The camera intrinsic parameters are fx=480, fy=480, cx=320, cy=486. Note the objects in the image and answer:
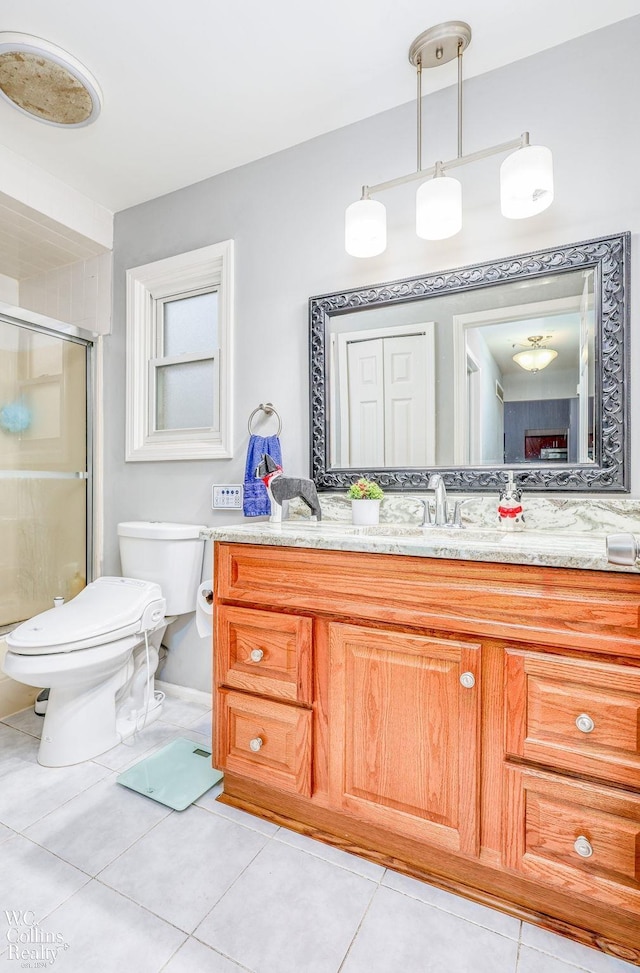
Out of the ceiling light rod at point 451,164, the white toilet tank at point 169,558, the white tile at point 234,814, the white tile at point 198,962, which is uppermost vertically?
the ceiling light rod at point 451,164

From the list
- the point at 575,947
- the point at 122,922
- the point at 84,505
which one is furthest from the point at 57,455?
the point at 575,947

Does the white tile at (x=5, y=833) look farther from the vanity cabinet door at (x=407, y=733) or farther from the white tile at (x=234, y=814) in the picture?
the vanity cabinet door at (x=407, y=733)

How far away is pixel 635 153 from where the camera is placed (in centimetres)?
139

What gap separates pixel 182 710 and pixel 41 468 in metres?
1.35

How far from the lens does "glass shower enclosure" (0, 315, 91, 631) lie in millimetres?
2293

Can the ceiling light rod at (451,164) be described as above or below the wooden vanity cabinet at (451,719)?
above

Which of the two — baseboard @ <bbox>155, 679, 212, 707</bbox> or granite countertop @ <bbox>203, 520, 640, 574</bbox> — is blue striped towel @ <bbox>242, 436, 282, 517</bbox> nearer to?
granite countertop @ <bbox>203, 520, 640, 574</bbox>

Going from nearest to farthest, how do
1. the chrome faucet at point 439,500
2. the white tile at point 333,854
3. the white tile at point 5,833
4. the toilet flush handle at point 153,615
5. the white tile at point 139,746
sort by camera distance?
the white tile at point 333,854
the white tile at point 5,833
the chrome faucet at point 439,500
the white tile at point 139,746
the toilet flush handle at point 153,615

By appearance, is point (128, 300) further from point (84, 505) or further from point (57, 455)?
point (84, 505)

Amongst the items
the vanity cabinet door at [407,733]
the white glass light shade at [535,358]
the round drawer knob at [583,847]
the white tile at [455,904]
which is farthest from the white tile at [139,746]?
the white glass light shade at [535,358]

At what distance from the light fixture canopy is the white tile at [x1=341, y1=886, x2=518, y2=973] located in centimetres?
145

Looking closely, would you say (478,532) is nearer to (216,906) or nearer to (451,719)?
(451,719)

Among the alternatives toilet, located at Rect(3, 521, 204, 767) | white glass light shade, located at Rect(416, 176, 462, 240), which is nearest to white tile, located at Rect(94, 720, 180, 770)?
toilet, located at Rect(3, 521, 204, 767)

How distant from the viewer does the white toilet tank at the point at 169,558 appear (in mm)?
2031
